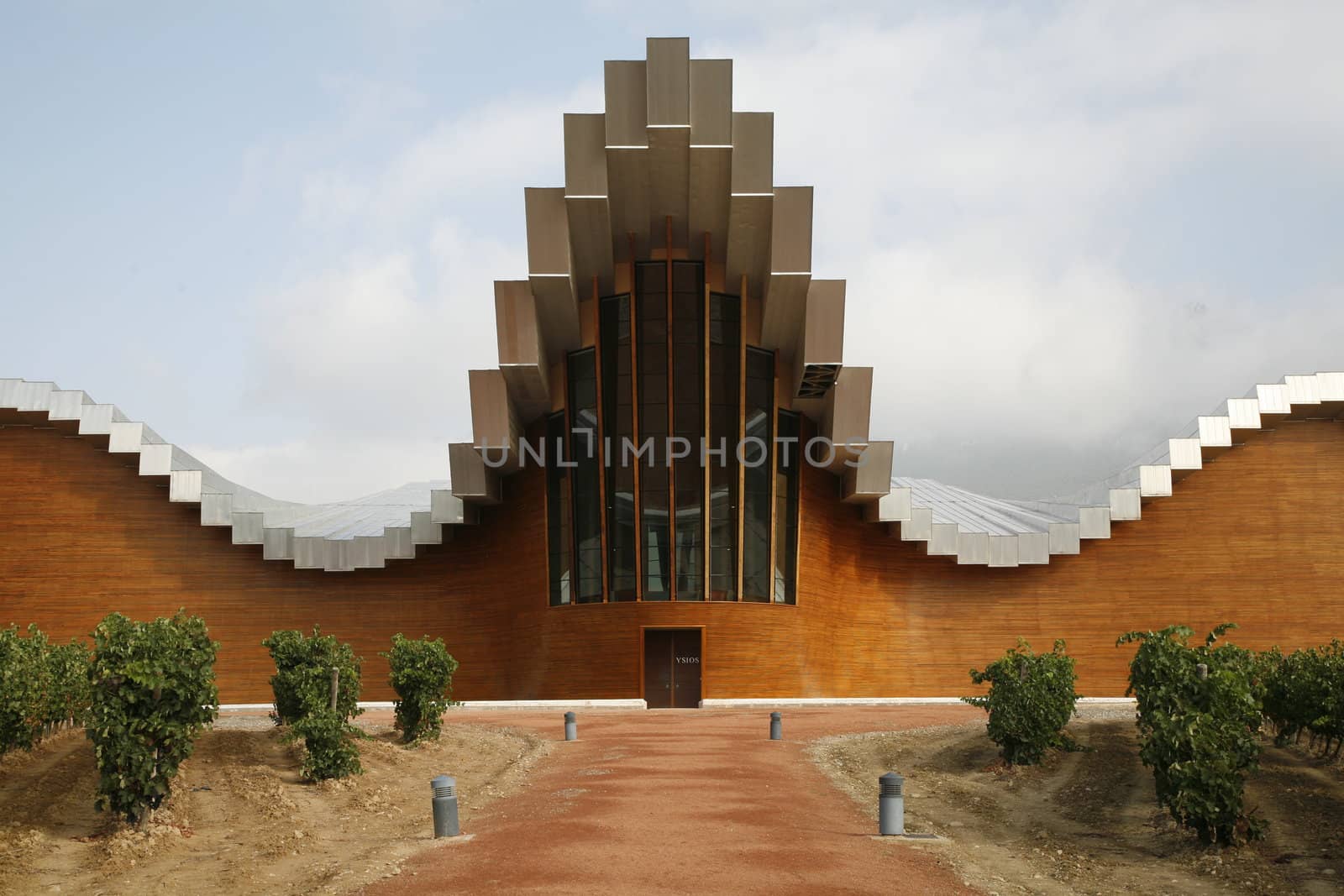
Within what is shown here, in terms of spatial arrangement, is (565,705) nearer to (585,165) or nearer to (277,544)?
(277,544)

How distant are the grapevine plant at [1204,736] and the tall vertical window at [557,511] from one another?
2246 centimetres

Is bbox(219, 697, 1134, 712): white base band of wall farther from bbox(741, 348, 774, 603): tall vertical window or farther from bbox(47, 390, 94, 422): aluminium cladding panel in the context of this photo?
bbox(47, 390, 94, 422): aluminium cladding panel

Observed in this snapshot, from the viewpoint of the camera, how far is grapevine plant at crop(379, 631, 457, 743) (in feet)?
59.9

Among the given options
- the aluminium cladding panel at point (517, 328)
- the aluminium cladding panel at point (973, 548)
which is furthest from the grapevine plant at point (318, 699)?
the aluminium cladding panel at point (973, 548)

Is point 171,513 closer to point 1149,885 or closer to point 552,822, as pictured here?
point 552,822

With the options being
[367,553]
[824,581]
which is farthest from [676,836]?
[367,553]

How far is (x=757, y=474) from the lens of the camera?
32.7 metres

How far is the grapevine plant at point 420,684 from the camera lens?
18.2 m

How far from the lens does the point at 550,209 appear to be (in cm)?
2927

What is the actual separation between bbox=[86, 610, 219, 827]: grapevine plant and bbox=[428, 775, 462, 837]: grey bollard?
2.78m

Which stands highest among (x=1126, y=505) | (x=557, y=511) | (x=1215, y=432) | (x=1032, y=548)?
(x=1215, y=432)

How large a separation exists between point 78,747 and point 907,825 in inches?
442

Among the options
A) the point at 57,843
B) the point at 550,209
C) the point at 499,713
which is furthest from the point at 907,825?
the point at 550,209

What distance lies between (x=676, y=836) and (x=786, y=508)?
21664 mm
